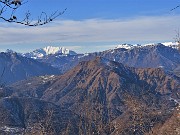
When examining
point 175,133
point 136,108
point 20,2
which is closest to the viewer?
point 20,2

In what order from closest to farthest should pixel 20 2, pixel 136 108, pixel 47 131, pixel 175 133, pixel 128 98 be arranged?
1. pixel 20 2
2. pixel 175 133
3. pixel 136 108
4. pixel 128 98
5. pixel 47 131

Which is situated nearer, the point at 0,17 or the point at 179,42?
the point at 0,17

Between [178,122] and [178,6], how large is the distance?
19.5 meters

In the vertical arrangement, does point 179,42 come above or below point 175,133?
above

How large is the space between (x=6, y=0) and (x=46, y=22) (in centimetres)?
146

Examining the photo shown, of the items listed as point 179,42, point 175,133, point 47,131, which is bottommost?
point 47,131

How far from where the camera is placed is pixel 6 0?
12570mm

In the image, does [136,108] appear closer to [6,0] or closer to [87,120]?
[87,120]

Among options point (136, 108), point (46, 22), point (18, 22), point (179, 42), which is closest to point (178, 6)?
point (46, 22)

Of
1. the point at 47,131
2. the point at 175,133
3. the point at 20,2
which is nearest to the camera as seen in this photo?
the point at 20,2

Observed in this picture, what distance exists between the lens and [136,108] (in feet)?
113

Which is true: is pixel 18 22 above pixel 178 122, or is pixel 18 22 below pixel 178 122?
above

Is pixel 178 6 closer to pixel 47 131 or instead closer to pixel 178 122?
pixel 178 122

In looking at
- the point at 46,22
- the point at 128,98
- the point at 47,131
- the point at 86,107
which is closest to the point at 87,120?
the point at 86,107
